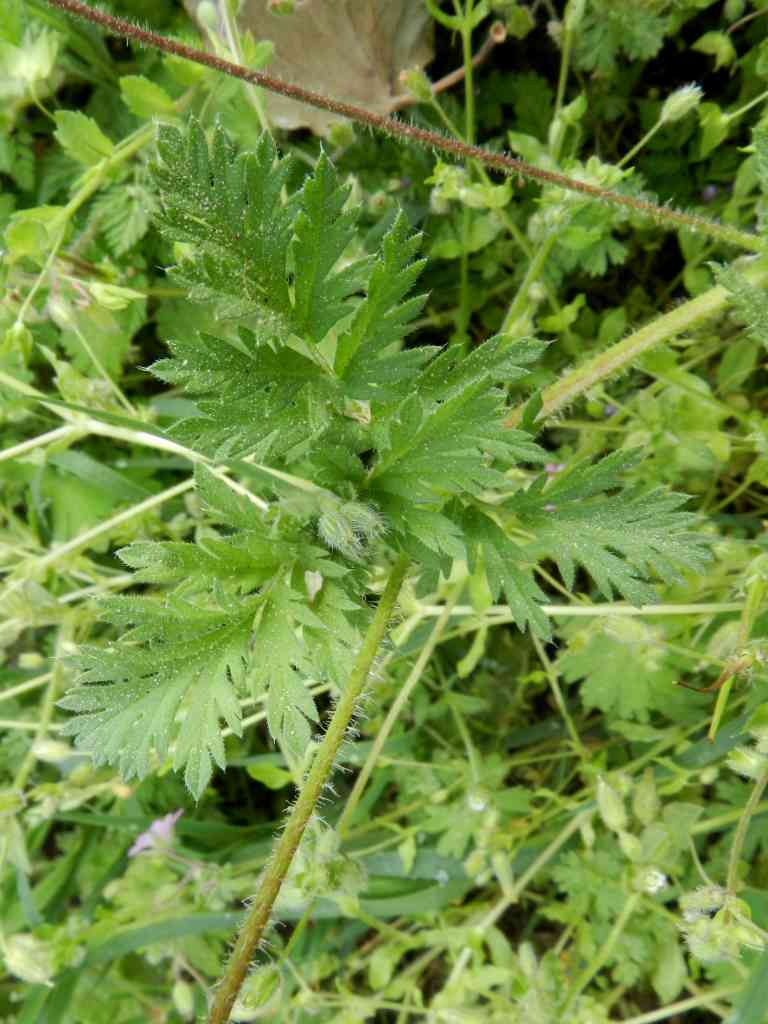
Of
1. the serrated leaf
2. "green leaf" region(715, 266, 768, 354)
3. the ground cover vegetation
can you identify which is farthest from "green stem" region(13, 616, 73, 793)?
"green leaf" region(715, 266, 768, 354)

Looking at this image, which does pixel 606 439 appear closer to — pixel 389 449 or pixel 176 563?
pixel 389 449

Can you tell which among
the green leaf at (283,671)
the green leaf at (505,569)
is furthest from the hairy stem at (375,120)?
the green leaf at (283,671)

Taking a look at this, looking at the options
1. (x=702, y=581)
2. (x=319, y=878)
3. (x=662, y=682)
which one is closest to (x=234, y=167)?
(x=319, y=878)

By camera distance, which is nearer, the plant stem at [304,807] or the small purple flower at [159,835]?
the plant stem at [304,807]

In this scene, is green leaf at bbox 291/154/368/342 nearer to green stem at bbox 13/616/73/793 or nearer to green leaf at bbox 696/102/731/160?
green leaf at bbox 696/102/731/160

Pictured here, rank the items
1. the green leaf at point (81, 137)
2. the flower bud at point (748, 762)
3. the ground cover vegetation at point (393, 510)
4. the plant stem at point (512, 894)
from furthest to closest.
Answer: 1. the plant stem at point (512, 894)
2. the green leaf at point (81, 137)
3. the flower bud at point (748, 762)
4. the ground cover vegetation at point (393, 510)

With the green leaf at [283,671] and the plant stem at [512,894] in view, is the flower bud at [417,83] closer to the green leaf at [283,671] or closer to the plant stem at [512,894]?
the green leaf at [283,671]

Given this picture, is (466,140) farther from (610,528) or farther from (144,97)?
(610,528)
